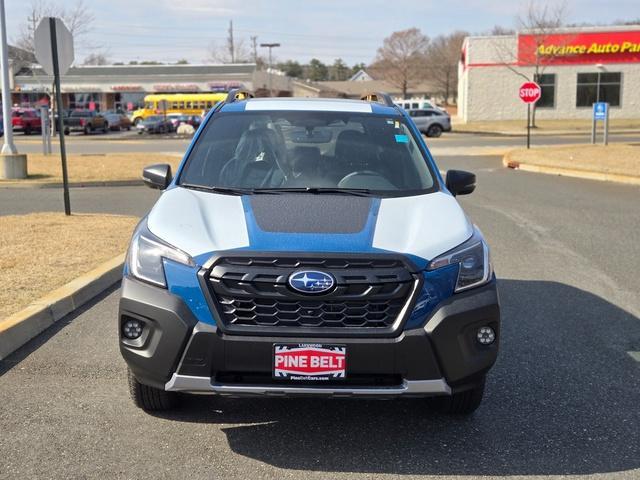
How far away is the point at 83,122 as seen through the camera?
1960 inches

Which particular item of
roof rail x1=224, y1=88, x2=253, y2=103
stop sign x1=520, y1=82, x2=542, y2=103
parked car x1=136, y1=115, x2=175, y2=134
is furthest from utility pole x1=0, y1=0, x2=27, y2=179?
parked car x1=136, y1=115, x2=175, y2=134

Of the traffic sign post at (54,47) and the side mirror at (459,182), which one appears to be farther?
the traffic sign post at (54,47)

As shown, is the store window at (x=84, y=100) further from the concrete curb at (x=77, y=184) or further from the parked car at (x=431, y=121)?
the concrete curb at (x=77, y=184)

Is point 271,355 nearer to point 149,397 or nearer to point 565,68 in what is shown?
point 149,397

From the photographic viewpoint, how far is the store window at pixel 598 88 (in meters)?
50.8

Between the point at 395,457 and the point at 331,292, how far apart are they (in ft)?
3.00

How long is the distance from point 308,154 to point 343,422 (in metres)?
1.88

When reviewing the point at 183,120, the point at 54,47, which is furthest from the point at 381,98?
the point at 183,120

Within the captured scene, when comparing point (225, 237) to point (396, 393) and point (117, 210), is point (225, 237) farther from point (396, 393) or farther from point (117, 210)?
point (117, 210)

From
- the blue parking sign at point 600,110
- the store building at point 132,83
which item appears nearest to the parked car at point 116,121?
the store building at point 132,83

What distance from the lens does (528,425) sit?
4137mm

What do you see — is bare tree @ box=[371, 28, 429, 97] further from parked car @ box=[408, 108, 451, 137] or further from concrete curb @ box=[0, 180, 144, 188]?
concrete curb @ box=[0, 180, 144, 188]

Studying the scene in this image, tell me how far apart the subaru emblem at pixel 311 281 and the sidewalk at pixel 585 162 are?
15254mm

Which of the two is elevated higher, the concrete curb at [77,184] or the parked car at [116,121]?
the parked car at [116,121]
